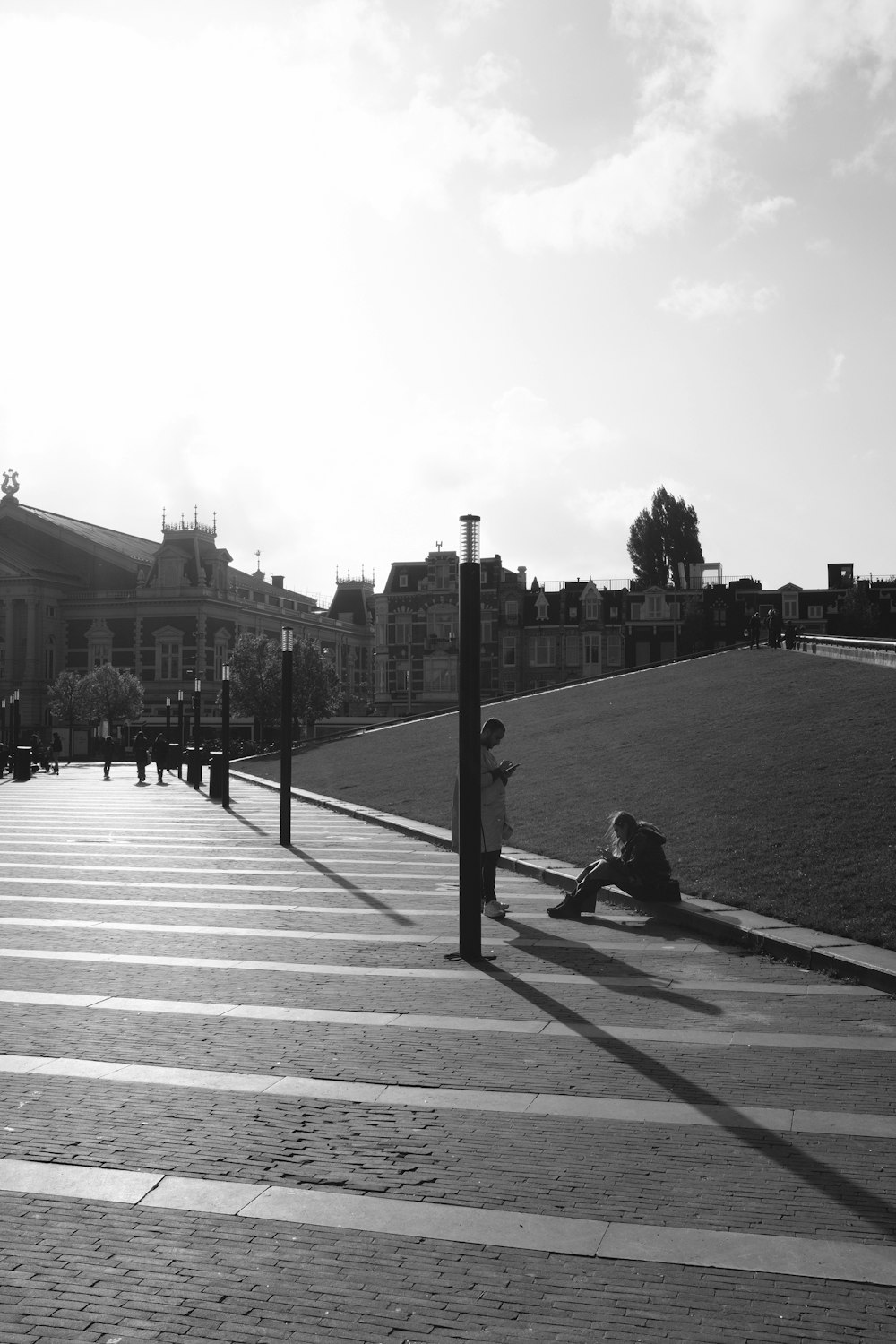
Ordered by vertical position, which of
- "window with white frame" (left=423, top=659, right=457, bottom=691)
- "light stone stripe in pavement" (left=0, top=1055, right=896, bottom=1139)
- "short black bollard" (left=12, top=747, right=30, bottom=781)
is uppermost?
"window with white frame" (left=423, top=659, right=457, bottom=691)

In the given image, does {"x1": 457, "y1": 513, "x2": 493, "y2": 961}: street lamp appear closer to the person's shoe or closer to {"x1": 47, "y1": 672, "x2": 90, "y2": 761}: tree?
the person's shoe

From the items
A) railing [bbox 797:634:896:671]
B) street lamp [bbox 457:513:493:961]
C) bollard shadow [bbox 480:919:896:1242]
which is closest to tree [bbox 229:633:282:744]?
railing [bbox 797:634:896:671]

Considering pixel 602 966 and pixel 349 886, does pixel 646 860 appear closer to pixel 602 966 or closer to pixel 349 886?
pixel 602 966

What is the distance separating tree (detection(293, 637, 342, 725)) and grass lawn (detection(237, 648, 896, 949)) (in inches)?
1191

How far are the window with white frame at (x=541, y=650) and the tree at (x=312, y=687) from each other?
559 inches

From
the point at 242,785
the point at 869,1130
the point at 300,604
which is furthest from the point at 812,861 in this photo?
the point at 300,604

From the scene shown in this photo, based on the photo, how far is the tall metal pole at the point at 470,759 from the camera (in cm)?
1016

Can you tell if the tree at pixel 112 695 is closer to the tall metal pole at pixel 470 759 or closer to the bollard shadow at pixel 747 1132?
the tall metal pole at pixel 470 759

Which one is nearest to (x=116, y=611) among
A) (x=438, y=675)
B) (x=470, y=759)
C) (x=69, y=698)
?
(x=69, y=698)

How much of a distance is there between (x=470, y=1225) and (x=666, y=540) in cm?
8420

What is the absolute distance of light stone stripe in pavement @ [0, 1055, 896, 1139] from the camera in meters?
5.87

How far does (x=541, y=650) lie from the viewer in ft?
275

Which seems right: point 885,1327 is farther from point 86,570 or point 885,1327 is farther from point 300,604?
point 300,604

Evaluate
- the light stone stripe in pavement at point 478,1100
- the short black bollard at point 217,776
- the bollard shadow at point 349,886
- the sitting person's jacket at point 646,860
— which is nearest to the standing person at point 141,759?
the short black bollard at point 217,776
